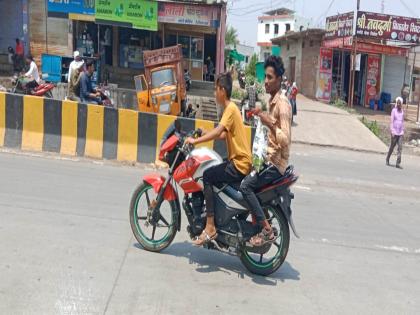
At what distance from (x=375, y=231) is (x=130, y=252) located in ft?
11.0

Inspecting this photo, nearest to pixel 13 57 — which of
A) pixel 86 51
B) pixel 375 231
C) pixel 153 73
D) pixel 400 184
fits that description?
pixel 86 51

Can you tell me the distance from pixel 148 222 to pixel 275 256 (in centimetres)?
125

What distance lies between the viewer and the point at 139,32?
2653 centimetres

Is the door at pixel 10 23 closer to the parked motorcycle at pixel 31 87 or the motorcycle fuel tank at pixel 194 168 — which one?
the parked motorcycle at pixel 31 87

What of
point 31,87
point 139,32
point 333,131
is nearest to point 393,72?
point 333,131

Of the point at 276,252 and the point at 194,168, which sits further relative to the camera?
the point at 276,252

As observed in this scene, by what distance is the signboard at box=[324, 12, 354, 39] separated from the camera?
27.4 metres

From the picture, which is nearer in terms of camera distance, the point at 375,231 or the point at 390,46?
the point at 375,231

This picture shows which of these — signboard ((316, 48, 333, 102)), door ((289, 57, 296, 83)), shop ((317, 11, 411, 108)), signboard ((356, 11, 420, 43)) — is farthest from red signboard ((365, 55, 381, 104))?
door ((289, 57, 296, 83))

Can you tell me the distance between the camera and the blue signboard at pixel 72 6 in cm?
2336

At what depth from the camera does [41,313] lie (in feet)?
11.9

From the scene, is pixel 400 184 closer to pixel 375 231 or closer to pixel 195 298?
pixel 375 231

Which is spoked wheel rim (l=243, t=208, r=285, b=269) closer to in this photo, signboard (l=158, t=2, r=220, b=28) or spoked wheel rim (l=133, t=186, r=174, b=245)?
spoked wheel rim (l=133, t=186, r=174, b=245)

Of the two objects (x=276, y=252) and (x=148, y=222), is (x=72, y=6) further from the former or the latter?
(x=276, y=252)
